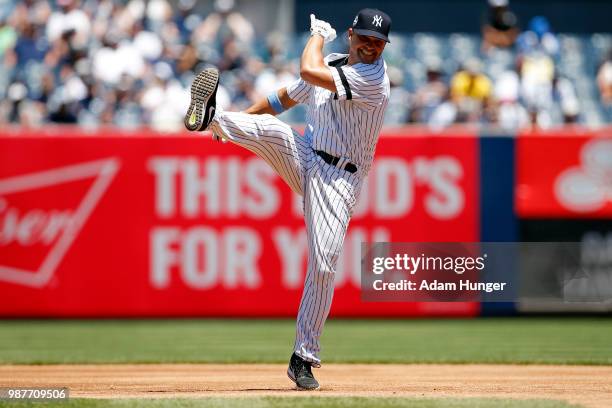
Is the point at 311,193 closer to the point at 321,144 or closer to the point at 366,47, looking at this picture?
the point at 321,144

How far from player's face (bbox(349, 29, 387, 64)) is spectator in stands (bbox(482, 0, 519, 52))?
1025 cm

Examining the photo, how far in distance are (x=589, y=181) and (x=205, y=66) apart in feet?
17.7

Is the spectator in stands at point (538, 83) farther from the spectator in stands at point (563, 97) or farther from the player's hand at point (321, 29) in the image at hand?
the player's hand at point (321, 29)

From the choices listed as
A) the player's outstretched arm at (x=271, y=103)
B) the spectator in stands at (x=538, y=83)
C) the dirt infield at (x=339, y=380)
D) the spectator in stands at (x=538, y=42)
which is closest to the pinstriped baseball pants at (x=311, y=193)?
the player's outstretched arm at (x=271, y=103)

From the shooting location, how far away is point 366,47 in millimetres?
6891

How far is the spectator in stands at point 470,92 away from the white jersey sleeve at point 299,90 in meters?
7.69

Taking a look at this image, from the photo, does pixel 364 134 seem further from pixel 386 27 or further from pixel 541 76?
pixel 541 76

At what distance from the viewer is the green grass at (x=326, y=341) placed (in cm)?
1015

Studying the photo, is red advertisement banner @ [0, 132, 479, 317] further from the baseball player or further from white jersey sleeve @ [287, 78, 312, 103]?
the baseball player

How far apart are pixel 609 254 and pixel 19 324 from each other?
675 centimetres

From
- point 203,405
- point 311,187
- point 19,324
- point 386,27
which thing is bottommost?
point 19,324

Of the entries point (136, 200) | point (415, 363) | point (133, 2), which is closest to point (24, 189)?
point (136, 200)

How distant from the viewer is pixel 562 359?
32.6ft

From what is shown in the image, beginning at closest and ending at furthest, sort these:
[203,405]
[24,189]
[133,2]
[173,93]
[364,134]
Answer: [203,405], [364,134], [24,189], [173,93], [133,2]
